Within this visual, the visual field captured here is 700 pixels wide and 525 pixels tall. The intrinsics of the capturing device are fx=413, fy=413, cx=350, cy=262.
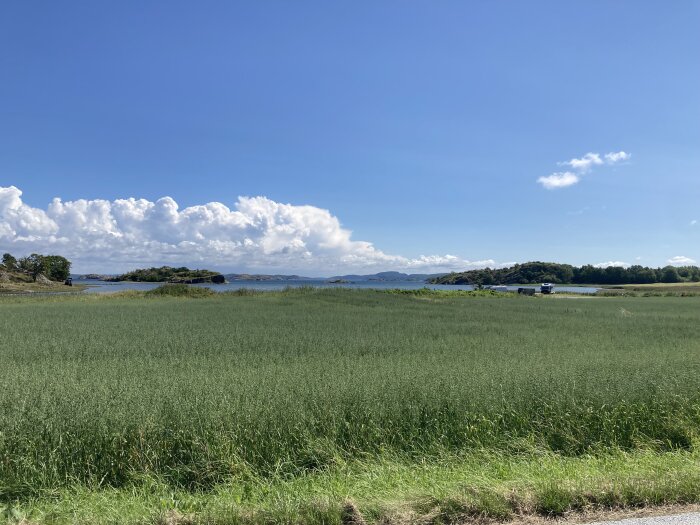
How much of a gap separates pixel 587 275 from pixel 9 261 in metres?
203

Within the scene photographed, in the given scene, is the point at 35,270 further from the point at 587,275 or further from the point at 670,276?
the point at 670,276

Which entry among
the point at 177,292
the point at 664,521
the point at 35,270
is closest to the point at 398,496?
the point at 664,521

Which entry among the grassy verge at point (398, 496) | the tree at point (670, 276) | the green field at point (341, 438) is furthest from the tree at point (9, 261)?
the tree at point (670, 276)

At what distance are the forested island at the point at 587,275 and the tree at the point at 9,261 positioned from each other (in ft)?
516

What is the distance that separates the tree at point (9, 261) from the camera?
12888 centimetres

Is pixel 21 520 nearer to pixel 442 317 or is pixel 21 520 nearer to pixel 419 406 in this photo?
pixel 419 406

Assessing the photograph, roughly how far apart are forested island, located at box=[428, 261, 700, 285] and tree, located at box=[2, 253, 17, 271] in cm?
15718

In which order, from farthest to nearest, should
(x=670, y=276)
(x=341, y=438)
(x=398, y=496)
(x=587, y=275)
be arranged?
(x=587, y=275)
(x=670, y=276)
(x=341, y=438)
(x=398, y=496)

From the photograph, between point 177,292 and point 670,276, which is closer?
point 177,292

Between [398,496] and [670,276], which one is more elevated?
[670,276]

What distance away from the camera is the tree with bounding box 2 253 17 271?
129 metres

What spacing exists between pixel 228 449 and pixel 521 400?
5.04 meters

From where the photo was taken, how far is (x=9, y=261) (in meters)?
131

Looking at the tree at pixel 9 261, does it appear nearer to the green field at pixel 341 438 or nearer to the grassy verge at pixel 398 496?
the green field at pixel 341 438
